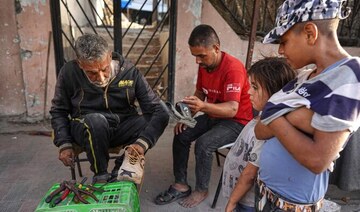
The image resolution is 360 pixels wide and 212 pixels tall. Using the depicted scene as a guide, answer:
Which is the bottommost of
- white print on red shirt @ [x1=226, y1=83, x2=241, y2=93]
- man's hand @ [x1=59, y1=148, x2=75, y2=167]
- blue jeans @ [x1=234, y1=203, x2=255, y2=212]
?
blue jeans @ [x1=234, y1=203, x2=255, y2=212]

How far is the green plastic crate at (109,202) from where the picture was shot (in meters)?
1.51

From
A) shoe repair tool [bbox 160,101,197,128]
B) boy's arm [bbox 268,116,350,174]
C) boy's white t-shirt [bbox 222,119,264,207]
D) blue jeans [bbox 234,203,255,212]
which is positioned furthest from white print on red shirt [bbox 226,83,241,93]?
boy's arm [bbox 268,116,350,174]

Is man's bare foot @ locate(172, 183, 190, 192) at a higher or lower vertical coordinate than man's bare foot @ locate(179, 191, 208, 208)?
higher

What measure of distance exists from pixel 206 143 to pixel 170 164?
0.98 metres

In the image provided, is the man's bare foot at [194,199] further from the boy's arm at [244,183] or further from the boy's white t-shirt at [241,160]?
the boy's arm at [244,183]

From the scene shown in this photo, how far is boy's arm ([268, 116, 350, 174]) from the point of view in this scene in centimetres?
103

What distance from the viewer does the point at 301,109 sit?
3.54 ft

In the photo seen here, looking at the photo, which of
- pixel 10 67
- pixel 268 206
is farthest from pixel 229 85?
pixel 10 67

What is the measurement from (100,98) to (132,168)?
709 millimetres

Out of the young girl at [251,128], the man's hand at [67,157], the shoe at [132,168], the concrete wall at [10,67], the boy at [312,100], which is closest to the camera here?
the boy at [312,100]

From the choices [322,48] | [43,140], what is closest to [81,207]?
[322,48]

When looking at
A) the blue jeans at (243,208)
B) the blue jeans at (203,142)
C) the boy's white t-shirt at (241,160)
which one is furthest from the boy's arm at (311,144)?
the blue jeans at (203,142)

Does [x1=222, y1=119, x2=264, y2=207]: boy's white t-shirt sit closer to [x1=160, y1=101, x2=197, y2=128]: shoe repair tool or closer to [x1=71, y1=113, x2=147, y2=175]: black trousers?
[x1=160, y1=101, x2=197, y2=128]: shoe repair tool

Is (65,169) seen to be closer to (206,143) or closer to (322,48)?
(206,143)
